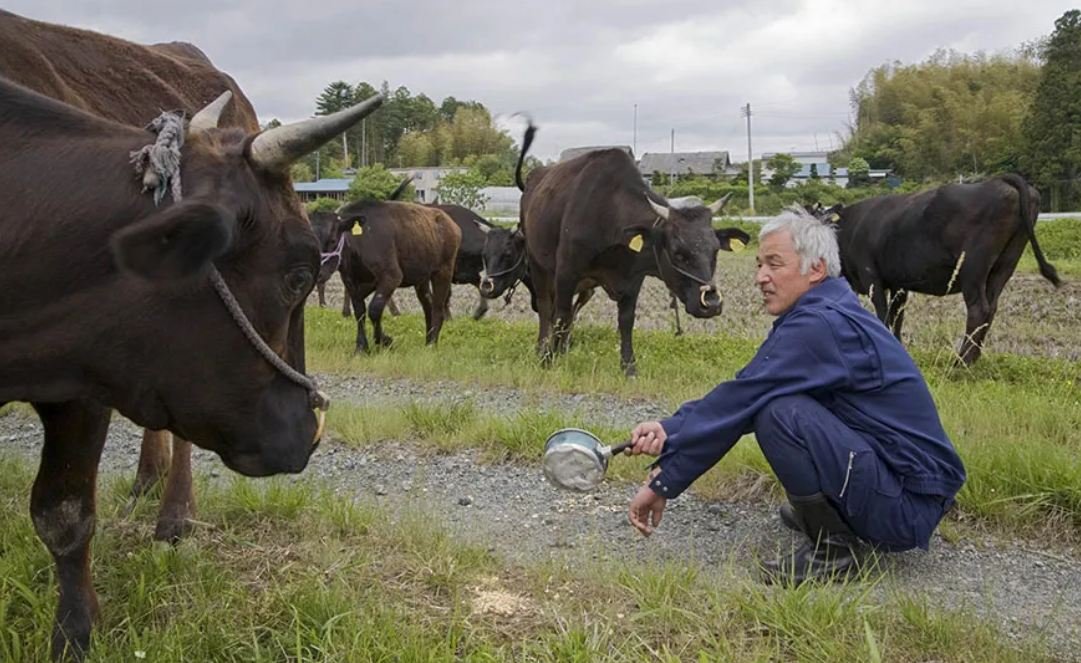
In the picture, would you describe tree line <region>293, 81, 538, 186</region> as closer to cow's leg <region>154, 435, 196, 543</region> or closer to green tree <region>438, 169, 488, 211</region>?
green tree <region>438, 169, 488, 211</region>

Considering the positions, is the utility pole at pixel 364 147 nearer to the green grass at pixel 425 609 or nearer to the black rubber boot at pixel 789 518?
the black rubber boot at pixel 789 518

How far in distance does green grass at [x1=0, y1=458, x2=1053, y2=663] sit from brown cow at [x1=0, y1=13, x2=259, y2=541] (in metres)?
0.33

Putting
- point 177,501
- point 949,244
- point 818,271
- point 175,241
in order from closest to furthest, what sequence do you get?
point 175,241
point 818,271
point 177,501
point 949,244

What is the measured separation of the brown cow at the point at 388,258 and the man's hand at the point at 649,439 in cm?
696

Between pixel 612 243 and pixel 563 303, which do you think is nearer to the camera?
pixel 612 243

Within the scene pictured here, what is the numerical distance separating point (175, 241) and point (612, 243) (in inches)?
283

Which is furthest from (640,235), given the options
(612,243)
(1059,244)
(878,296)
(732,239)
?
(1059,244)

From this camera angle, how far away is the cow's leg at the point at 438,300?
11.2 meters

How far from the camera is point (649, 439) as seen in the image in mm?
3346

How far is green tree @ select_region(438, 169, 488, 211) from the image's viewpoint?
5112 cm

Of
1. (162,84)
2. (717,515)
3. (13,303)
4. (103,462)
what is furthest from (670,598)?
(103,462)

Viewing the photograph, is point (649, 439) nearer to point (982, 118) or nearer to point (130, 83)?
point (130, 83)

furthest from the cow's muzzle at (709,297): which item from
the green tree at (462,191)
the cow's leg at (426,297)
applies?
the green tree at (462,191)

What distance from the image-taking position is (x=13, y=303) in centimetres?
232
